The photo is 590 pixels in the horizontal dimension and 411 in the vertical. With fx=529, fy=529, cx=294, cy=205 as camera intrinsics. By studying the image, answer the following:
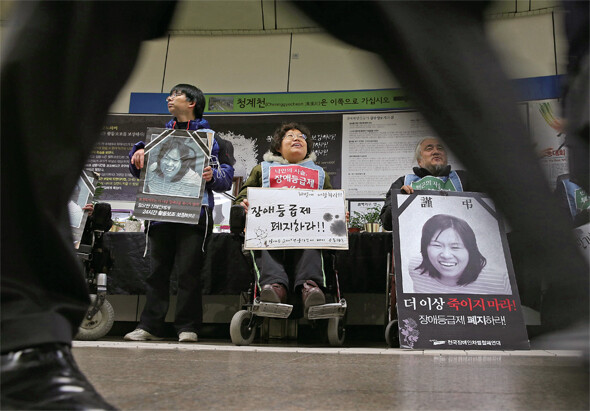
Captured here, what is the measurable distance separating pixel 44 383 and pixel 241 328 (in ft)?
7.25

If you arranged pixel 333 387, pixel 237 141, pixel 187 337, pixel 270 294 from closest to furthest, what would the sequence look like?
pixel 333 387, pixel 270 294, pixel 187 337, pixel 237 141

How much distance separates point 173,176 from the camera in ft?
9.61

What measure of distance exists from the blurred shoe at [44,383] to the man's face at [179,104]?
2.64 m

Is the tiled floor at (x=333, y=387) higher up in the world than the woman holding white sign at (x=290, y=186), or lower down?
lower down

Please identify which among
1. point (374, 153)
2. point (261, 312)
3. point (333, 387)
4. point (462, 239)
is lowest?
point (333, 387)

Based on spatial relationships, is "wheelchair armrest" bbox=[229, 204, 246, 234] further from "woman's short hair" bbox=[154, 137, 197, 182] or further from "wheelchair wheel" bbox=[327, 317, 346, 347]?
"wheelchair wheel" bbox=[327, 317, 346, 347]

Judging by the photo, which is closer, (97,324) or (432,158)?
(97,324)

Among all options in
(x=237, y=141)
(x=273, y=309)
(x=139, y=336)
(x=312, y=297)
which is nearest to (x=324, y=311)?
(x=312, y=297)

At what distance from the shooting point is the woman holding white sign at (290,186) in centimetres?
265

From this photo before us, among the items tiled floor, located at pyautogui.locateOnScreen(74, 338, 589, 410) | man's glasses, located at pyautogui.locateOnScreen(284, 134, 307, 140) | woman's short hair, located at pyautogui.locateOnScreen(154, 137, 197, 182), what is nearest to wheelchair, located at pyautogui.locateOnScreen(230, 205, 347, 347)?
woman's short hair, located at pyautogui.locateOnScreen(154, 137, 197, 182)

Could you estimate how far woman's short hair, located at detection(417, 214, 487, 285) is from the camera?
275cm

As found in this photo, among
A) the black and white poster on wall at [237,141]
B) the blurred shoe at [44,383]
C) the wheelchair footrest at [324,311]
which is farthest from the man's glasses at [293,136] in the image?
the blurred shoe at [44,383]

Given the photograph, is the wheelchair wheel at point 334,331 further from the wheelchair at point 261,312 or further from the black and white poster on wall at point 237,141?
A: the black and white poster on wall at point 237,141

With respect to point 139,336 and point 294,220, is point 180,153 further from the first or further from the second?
point 139,336
